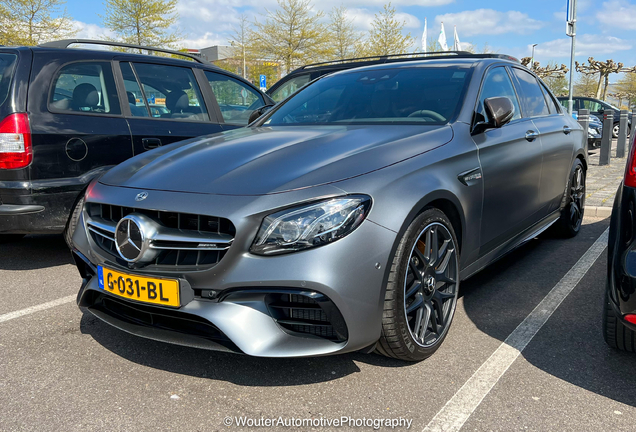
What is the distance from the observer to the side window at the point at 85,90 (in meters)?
4.23

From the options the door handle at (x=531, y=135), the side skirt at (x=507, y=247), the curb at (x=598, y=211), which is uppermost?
the door handle at (x=531, y=135)

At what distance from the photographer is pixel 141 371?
104 inches

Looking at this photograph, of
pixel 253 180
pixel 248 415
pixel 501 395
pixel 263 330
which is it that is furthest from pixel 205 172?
pixel 501 395

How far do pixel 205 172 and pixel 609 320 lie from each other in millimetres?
1973

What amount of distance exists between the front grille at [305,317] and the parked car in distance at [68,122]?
2.02 m

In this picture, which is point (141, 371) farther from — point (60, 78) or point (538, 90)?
point (538, 90)

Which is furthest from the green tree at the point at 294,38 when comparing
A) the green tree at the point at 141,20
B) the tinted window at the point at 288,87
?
the tinted window at the point at 288,87

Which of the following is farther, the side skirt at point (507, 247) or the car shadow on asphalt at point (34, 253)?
the car shadow on asphalt at point (34, 253)

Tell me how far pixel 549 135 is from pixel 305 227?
2862 millimetres

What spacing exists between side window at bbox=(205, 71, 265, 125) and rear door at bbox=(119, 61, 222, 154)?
0.21 meters

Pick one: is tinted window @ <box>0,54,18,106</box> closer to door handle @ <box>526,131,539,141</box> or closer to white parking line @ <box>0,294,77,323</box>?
white parking line @ <box>0,294,77,323</box>

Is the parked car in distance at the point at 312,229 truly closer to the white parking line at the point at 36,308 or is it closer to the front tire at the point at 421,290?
the front tire at the point at 421,290

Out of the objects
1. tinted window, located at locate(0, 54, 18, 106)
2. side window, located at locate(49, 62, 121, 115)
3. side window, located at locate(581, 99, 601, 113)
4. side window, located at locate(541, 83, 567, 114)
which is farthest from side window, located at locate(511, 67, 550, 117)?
side window, located at locate(581, 99, 601, 113)
